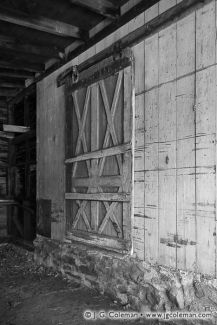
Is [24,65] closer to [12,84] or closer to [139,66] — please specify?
Result: [12,84]

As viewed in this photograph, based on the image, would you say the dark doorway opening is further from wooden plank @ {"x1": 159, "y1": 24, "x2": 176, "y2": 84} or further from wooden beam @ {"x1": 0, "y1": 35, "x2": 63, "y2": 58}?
wooden plank @ {"x1": 159, "y1": 24, "x2": 176, "y2": 84}

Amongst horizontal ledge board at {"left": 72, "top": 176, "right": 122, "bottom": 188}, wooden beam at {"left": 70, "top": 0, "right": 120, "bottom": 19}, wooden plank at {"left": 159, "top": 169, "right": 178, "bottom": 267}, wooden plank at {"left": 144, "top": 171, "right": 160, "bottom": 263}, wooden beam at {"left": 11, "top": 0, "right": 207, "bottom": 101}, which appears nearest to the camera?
wooden beam at {"left": 11, "top": 0, "right": 207, "bottom": 101}

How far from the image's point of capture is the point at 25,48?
16.3 ft

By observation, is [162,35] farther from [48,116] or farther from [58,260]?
[58,260]

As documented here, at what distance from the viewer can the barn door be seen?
3.77 meters

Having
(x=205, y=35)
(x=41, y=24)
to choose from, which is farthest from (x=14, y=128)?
(x=205, y=35)

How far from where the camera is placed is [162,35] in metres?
3.34

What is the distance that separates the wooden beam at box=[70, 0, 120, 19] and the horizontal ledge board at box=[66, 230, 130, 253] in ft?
9.04

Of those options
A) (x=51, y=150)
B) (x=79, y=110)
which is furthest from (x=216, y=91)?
(x=51, y=150)

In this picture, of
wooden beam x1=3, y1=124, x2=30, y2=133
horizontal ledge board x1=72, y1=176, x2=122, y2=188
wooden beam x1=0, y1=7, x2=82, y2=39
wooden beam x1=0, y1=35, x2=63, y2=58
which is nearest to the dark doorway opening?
wooden beam x1=3, y1=124, x2=30, y2=133

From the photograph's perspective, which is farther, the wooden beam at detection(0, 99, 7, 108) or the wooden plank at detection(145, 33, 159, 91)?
the wooden beam at detection(0, 99, 7, 108)

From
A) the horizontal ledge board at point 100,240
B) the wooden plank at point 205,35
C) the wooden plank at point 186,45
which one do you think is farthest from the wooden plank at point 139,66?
the horizontal ledge board at point 100,240

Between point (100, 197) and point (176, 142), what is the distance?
1391 mm

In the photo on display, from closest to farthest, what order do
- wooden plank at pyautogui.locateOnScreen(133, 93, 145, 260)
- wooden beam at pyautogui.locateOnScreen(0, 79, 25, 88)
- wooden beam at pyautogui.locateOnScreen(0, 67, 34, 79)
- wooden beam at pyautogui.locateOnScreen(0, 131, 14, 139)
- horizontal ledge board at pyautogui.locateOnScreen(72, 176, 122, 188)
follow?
1. wooden plank at pyautogui.locateOnScreen(133, 93, 145, 260)
2. horizontal ledge board at pyautogui.locateOnScreen(72, 176, 122, 188)
3. wooden beam at pyautogui.locateOnScreen(0, 67, 34, 79)
4. wooden beam at pyautogui.locateOnScreen(0, 79, 25, 88)
5. wooden beam at pyautogui.locateOnScreen(0, 131, 14, 139)
